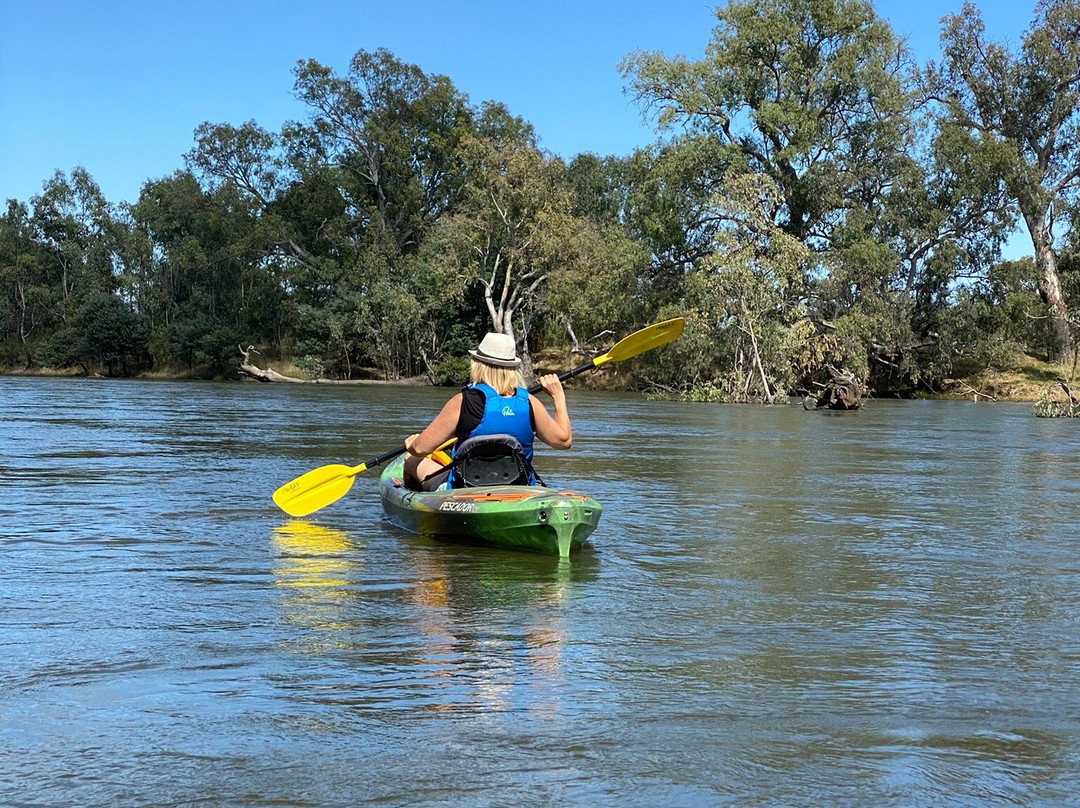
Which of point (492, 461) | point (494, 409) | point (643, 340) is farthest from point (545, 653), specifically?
point (643, 340)

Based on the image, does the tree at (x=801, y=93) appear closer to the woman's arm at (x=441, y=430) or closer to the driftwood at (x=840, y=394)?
the driftwood at (x=840, y=394)

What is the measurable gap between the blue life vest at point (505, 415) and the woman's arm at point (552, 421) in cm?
6

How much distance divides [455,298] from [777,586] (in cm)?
3949

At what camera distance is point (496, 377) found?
6.82 m

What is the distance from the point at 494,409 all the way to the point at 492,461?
36cm

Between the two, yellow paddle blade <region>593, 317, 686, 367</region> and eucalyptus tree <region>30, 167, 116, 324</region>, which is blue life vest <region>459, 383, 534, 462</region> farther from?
eucalyptus tree <region>30, 167, 116, 324</region>

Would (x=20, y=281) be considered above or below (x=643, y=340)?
above

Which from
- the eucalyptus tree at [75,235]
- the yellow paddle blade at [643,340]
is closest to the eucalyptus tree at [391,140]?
the eucalyptus tree at [75,235]

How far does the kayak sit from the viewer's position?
6.37 metres

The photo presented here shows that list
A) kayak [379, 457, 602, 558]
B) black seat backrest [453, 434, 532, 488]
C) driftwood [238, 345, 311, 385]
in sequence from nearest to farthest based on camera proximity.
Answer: kayak [379, 457, 602, 558] → black seat backrest [453, 434, 532, 488] → driftwood [238, 345, 311, 385]

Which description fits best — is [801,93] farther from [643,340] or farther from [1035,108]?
[643,340]

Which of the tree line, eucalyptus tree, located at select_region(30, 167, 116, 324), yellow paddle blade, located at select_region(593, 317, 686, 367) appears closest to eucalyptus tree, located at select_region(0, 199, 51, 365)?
eucalyptus tree, located at select_region(30, 167, 116, 324)

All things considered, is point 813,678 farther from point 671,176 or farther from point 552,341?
point 552,341

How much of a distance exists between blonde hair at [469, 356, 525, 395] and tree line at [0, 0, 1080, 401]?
900 inches
